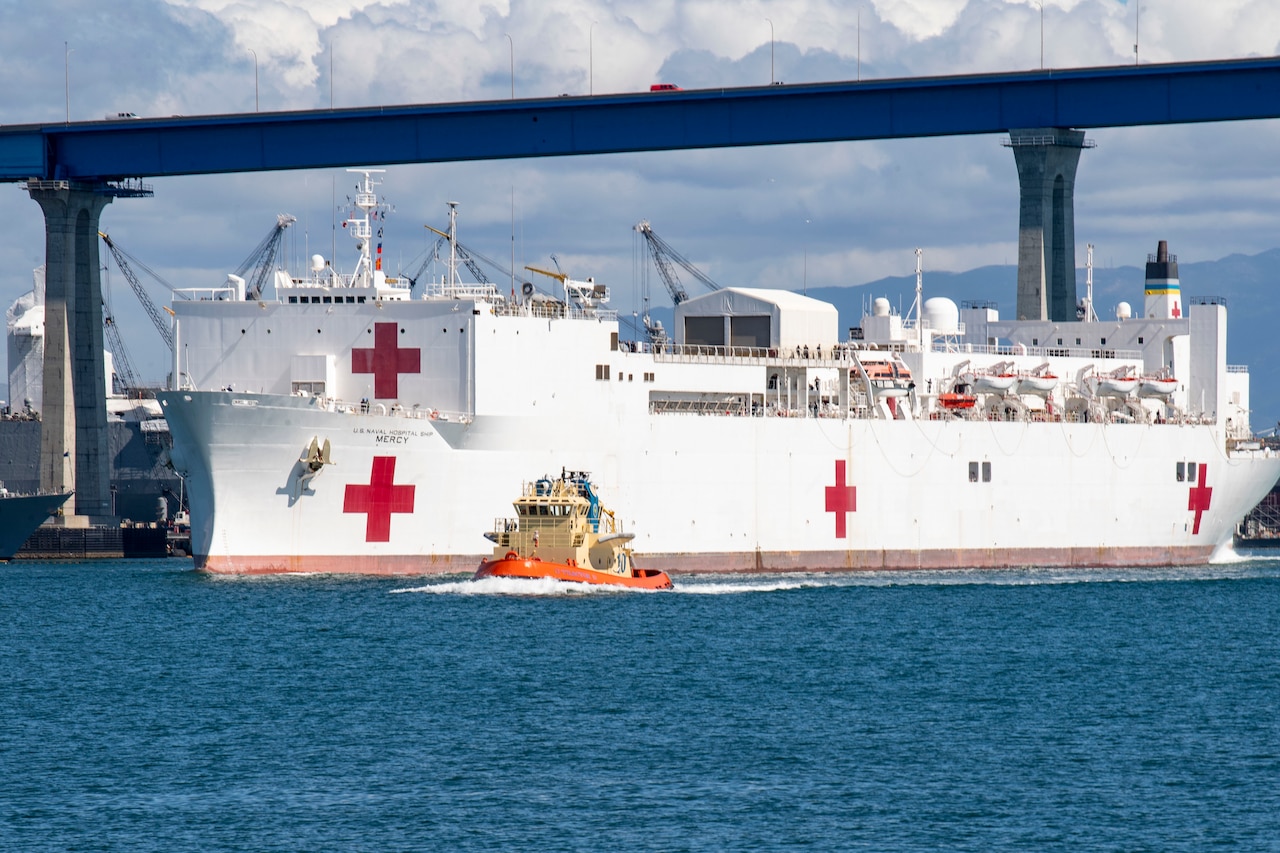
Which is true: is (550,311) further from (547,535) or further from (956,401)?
(956,401)

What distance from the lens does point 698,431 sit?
53.7m

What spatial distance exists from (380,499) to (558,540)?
5592 mm

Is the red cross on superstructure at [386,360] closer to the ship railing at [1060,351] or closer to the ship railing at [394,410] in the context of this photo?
the ship railing at [394,410]

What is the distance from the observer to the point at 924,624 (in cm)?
4344

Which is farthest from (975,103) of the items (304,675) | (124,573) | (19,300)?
(19,300)

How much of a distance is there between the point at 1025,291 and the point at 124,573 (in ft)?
117

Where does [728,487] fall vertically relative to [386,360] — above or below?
below

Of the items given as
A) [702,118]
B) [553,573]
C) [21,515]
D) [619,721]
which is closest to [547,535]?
[553,573]

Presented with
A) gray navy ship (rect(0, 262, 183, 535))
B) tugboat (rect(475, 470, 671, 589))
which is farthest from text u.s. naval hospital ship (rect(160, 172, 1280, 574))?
gray navy ship (rect(0, 262, 183, 535))

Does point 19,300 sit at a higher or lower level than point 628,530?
higher

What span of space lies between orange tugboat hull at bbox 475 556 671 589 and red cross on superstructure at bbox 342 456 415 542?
166 inches

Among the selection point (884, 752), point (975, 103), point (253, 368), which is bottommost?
point (884, 752)

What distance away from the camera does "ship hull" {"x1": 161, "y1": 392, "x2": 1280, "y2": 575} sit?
47562mm

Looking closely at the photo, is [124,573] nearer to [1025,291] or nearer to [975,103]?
[975,103]
